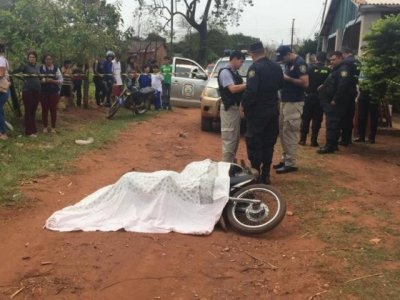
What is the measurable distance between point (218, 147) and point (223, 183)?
4791 millimetres

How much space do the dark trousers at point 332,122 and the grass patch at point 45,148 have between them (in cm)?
416

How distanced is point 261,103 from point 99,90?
10.2 meters

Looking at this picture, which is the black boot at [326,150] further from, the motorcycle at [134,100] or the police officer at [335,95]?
the motorcycle at [134,100]

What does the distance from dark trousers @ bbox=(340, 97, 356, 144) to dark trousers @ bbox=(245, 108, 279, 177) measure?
3.21m

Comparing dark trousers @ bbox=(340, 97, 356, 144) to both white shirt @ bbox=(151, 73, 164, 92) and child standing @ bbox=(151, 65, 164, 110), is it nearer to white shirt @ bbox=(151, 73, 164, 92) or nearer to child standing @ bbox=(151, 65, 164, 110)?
child standing @ bbox=(151, 65, 164, 110)

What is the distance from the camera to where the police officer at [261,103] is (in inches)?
258

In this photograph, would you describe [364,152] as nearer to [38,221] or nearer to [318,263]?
[318,263]

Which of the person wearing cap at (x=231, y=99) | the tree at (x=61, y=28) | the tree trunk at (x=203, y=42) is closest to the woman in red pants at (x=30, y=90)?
the tree at (x=61, y=28)

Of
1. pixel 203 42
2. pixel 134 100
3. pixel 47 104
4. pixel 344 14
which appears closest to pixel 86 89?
pixel 134 100

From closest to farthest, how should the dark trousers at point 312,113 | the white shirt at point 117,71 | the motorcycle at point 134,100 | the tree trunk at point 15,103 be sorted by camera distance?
the dark trousers at point 312,113, the tree trunk at point 15,103, the motorcycle at point 134,100, the white shirt at point 117,71

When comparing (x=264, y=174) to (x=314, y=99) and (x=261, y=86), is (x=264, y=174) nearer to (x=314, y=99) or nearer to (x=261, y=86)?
(x=261, y=86)

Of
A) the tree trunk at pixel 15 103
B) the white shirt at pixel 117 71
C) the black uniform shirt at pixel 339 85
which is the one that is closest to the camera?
the black uniform shirt at pixel 339 85

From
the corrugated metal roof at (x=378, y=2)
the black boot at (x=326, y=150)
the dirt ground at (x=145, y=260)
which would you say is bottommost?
the dirt ground at (x=145, y=260)

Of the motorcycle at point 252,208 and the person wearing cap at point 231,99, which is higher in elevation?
the person wearing cap at point 231,99
